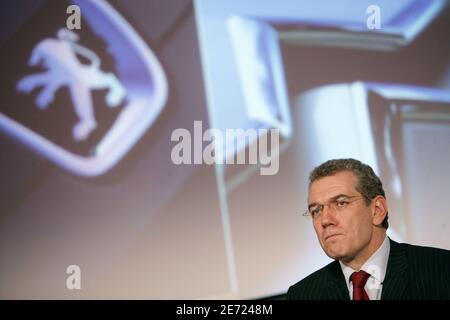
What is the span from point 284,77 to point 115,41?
0.74m

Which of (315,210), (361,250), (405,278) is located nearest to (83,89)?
(315,210)

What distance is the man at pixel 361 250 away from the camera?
149 centimetres

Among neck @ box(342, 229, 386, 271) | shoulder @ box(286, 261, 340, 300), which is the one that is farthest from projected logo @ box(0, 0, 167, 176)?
neck @ box(342, 229, 386, 271)

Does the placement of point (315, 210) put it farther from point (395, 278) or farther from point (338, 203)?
point (395, 278)

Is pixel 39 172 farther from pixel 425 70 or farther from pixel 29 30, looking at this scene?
pixel 425 70

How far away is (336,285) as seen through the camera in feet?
5.11

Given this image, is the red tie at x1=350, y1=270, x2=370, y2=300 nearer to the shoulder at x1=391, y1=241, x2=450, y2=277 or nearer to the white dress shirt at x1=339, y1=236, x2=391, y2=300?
the white dress shirt at x1=339, y1=236, x2=391, y2=300

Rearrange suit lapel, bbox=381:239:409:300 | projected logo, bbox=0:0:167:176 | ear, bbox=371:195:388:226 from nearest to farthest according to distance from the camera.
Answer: suit lapel, bbox=381:239:409:300 < ear, bbox=371:195:388:226 < projected logo, bbox=0:0:167:176

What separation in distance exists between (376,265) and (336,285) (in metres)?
0.11

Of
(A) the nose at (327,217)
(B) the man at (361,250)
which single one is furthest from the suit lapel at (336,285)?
(A) the nose at (327,217)

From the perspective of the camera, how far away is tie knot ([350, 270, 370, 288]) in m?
1.50

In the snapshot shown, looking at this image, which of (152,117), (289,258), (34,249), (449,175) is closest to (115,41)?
(152,117)

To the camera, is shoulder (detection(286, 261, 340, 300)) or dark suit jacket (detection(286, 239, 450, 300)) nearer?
dark suit jacket (detection(286, 239, 450, 300))

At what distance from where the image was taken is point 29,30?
271cm
